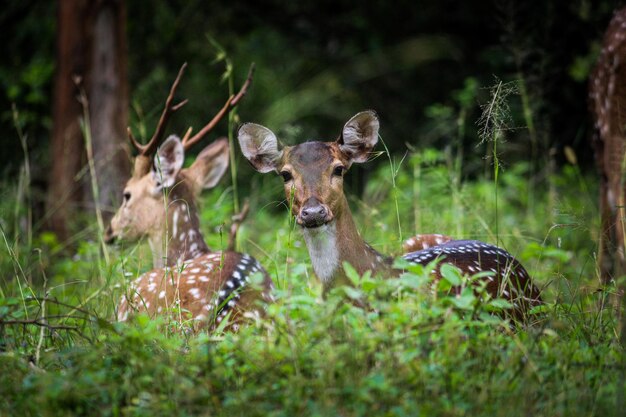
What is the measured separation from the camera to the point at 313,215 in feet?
14.5

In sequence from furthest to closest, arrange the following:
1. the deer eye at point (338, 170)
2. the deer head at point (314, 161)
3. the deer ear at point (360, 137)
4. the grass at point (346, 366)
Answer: the deer ear at point (360, 137) → the deer eye at point (338, 170) → the deer head at point (314, 161) → the grass at point (346, 366)

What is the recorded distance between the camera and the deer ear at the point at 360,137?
4.86 meters

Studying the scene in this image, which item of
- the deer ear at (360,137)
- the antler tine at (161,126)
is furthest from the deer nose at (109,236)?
the deer ear at (360,137)

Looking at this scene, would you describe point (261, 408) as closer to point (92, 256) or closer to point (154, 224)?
point (154, 224)

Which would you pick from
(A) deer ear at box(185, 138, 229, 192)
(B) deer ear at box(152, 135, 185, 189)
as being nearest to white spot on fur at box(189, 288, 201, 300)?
(B) deer ear at box(152, 135, 185, 189)

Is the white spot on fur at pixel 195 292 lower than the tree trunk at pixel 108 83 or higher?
lower

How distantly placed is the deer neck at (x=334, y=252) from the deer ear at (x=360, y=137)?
36 centimetres

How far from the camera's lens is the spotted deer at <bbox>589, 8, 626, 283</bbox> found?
600cm

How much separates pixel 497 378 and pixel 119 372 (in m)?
1.42

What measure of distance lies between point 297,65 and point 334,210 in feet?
23.7

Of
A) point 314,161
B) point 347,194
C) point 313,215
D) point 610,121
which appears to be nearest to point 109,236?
point 347,194

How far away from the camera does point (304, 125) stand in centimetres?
1129

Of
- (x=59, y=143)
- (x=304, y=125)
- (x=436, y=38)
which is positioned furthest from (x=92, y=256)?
(x=436, y=38)

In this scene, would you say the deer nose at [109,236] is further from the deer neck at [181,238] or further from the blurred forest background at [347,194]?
the deer neck at [181,238]
